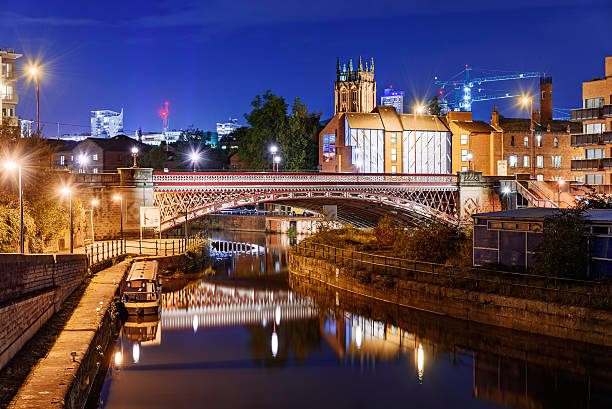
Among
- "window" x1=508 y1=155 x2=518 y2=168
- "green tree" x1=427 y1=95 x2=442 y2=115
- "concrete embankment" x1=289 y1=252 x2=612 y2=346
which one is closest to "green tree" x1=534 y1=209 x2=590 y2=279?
→ "concrete embankment" x1=289 y1=252 x2=612 y2=346

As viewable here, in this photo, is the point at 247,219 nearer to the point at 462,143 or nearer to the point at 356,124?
the point at 356,124

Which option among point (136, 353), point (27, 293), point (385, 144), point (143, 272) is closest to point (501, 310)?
point (136, 353)

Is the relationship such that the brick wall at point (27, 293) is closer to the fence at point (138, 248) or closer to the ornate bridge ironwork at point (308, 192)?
the fence at point (138, 248)

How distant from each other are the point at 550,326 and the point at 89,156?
109102mm

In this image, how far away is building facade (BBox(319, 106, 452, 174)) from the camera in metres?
82.1

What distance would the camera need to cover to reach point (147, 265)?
3791 centimetres

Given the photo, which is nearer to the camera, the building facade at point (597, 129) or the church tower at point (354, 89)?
the building facade at point (597, 129)

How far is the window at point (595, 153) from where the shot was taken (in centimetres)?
6962

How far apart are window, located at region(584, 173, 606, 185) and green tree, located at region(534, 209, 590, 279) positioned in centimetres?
4406

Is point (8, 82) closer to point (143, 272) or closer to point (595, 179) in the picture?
point (143, 272)

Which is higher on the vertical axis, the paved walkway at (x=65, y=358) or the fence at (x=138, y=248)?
the fence at (x=138, y=248)

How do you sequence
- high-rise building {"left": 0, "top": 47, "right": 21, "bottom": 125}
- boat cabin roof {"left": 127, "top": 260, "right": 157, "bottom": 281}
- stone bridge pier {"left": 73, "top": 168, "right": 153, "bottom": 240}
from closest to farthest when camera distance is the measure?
boat cabin roof {"left": 127, "top": 260, "right": 157, "bottom": 281} → stone bridge pier {"left": 73, "top": 168, "right": 153, "bottom": 240} → high-rise building {"left": 0, "top": 47, "right": 21, "bottom": 125}

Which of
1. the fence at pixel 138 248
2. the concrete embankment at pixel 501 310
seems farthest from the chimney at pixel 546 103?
the concrete embankment at pixel 501 310

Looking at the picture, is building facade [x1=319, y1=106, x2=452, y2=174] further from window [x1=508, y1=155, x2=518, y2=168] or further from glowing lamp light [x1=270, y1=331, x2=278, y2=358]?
glowing lamp light [x1=270, y1=331, x2=278, y2=358]
